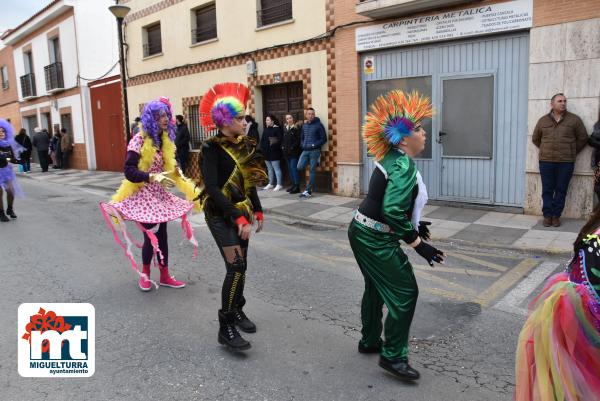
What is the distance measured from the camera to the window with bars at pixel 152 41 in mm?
16438

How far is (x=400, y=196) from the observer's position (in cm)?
305

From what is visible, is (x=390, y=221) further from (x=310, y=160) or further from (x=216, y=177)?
(x=310, y=160)

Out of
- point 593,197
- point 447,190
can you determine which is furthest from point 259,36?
point 593,197

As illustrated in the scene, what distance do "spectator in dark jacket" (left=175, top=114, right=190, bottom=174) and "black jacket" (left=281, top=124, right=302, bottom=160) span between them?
13.9 ft

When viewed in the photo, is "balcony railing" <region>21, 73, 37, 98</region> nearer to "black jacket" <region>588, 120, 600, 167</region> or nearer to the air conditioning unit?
the air conditioning unit

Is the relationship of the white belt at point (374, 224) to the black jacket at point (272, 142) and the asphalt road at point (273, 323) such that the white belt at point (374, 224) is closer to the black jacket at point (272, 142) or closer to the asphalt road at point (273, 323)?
the asphalt road at point (273, 323)

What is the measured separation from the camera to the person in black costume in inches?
147

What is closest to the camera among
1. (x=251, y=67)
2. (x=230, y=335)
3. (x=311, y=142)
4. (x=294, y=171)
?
(x=230, y=335)

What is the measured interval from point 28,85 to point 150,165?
23874 mm

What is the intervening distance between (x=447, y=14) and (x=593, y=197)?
376cm

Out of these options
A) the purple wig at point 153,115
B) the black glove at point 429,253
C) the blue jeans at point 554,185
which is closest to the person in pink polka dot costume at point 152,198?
the purple wig at point 153,115

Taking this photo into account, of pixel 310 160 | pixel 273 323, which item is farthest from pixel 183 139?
pixel 273 323

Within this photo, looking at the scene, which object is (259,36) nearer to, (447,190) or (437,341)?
(447,190)

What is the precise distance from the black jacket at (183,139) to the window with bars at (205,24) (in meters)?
2.52
